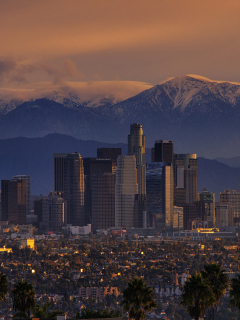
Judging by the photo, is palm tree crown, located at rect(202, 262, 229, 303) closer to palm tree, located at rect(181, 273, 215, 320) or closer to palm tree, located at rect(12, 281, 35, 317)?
palm tree, located at rect(181, 273, 215, 320)

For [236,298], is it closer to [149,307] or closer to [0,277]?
[149,307]

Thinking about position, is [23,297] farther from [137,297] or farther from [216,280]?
[216,280]

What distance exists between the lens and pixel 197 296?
115 metres

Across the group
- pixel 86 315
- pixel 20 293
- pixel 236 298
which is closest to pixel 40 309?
pixel 20 293

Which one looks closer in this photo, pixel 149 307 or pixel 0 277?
pixel 149 307

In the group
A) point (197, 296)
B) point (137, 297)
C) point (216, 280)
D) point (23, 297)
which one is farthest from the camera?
point (216, 280)

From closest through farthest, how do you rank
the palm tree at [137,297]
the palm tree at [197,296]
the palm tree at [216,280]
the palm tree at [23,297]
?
1. the palm tree at [137,297]
2. the palm tree at [197,296]
3. the palm tree at [23,297]
4. the palm tree at [216,280]

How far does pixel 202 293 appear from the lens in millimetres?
114938

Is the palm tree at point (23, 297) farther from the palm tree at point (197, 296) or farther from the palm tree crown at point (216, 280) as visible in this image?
the palm tree crown at point (216, 280)

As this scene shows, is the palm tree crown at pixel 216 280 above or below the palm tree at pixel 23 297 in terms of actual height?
above

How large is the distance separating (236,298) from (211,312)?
7.52 m

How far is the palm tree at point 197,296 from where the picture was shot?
377 ft

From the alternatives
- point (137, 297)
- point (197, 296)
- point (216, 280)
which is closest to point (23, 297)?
point (137, 297)

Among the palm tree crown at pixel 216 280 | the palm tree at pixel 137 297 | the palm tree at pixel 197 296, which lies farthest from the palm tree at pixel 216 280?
the palm tree at pixel 137 297
